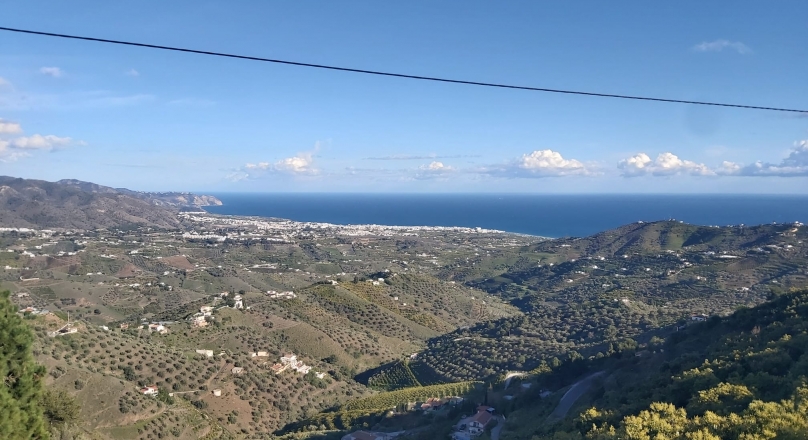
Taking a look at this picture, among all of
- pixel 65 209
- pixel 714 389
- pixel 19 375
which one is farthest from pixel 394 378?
pixel 65 209

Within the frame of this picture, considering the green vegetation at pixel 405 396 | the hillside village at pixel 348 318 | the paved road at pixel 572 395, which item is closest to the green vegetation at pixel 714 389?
the paved road at pixel 572 395

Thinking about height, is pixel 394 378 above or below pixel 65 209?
below

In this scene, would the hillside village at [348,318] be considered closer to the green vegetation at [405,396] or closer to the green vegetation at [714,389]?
the green vegetation at [405,396]

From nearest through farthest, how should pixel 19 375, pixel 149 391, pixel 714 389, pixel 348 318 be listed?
pixel 19 375
pixel 714 389
pixel 149 391
pixel 348 318

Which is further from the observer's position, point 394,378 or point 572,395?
point 394,378

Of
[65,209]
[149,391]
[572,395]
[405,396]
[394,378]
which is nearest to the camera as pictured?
[572,395]

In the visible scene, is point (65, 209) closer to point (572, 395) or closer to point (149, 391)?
point (149, 391)
